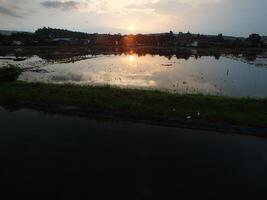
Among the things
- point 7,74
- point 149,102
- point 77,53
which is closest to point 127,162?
point 149,102

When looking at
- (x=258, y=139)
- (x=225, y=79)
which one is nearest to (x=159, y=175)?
(x=258, y=139)

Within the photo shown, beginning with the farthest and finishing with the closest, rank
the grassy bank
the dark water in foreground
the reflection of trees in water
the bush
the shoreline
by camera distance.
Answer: the reflection of trees in water
the bush
the grassy bank
the shoreline
the dark water in foreground

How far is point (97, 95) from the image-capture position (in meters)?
18.1

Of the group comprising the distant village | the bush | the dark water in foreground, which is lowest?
the distant village

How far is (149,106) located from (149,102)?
2.37 ft

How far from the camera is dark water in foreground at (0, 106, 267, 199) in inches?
334

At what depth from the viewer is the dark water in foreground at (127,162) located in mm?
8484

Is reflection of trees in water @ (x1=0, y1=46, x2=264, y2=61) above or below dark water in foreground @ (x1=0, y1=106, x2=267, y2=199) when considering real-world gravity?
below

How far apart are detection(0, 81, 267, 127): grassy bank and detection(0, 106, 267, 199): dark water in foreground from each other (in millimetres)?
1598

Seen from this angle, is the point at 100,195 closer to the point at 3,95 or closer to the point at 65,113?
the point at 65,113

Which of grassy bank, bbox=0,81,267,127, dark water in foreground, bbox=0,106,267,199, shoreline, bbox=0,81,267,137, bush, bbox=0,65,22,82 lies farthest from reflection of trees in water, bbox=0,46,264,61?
dark water in foreground, bbox=0,106,267,199

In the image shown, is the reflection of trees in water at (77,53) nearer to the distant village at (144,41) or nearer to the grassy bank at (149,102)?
the distant village at (144,41)

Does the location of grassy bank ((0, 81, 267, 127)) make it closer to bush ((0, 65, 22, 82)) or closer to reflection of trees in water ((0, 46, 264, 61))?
bush ((0, 65, 22, 82))

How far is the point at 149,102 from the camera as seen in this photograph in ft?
56.1
